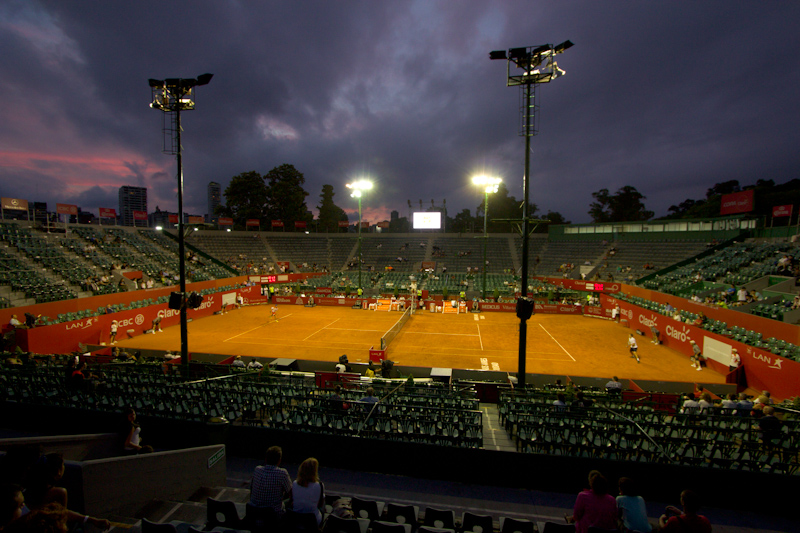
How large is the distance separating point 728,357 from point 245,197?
63.4 m

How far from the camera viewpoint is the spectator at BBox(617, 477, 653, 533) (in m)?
4.72

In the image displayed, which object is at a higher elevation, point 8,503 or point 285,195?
point 285,195

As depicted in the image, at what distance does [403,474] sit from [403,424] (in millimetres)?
1020

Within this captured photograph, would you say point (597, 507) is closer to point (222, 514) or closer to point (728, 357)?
point (222, 514)

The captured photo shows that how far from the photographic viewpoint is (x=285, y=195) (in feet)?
208

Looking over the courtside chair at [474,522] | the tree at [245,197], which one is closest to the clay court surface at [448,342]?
the courtside chair at [474,522]

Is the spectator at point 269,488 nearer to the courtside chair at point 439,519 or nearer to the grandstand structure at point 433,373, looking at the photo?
the courtside chair at point 439,519

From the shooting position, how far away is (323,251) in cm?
5622

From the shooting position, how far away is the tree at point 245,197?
6084 cm

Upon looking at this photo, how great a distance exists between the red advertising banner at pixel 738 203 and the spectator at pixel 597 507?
151 feet

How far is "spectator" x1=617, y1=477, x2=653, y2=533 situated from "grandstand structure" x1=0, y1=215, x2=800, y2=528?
2.60 meters

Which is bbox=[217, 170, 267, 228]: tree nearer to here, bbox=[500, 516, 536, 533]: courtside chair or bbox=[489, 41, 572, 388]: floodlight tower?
bbox=[489, 41, 572, 388]: floodlight tower

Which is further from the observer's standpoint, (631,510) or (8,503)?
(631,510)

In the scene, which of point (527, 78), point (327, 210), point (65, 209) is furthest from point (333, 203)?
point (527, 78)
